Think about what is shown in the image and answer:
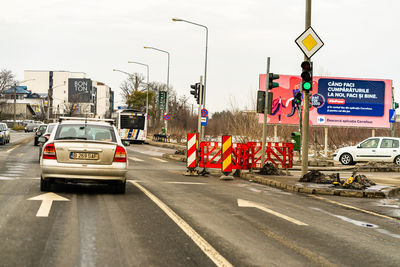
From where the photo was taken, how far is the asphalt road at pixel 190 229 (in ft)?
18.5

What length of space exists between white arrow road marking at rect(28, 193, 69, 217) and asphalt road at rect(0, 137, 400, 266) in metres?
0.12

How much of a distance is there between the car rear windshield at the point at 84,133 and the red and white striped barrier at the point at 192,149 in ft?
19.1

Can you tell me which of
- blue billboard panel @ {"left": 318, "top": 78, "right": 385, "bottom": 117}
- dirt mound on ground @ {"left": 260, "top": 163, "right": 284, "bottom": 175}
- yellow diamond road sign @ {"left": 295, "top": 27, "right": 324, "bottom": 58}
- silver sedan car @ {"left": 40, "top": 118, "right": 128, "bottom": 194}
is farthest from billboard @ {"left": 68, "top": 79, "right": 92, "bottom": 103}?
silver sedan car @ {"left": 40, "top": 118, "right": 128, "bottom": 194}

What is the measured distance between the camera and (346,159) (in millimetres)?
27297

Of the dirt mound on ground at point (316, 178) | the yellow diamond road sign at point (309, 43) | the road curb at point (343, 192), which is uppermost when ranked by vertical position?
the yellow diamond road sign at point (309, 43)

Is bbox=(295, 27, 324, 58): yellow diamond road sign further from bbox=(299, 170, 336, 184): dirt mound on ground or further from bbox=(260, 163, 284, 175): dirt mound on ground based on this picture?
bbox=(260, 163, 284, 175): dirt mound on ground

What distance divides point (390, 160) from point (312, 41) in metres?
13.2

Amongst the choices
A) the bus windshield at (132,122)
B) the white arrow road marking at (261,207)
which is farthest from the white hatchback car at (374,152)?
the bus windshield at (132,122)

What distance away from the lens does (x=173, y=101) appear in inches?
3839

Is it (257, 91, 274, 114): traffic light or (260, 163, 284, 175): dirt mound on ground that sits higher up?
(257, 91, 274, 114): traffic light

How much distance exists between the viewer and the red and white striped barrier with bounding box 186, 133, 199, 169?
56.5ft

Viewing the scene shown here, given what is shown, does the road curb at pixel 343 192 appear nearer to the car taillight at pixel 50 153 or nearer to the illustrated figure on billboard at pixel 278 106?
the car taillight at pixel 50 153

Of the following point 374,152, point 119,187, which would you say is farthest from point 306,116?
point 374,152

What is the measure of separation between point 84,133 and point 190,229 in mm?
4913
